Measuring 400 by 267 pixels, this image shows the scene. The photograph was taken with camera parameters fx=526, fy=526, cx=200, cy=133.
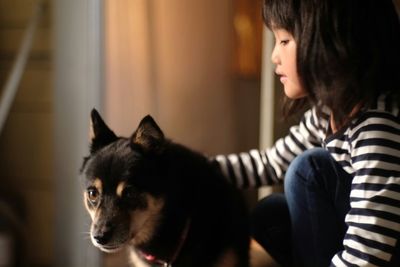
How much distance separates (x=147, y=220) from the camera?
3.70 feet

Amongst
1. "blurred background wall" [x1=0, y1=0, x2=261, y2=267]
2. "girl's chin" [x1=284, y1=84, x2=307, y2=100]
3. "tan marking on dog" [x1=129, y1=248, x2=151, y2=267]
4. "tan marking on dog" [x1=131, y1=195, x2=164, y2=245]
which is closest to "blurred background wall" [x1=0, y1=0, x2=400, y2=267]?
"blurred background wall" [x1=0, y1=0, x2=261, y2=267]

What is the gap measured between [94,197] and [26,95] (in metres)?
0.62

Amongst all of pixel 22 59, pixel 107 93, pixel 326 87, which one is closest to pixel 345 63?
pixel 326 87

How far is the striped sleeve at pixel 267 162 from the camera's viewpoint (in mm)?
1339

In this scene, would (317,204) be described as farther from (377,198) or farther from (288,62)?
(288,62)

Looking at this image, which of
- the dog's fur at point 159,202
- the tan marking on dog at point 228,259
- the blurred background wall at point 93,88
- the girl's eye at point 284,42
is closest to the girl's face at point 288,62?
the girl's eye at point 284,42

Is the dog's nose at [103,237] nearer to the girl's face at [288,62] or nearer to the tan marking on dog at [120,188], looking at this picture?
the tan marking on dog at [120,188]

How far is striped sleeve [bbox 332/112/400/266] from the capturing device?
3.18 feet

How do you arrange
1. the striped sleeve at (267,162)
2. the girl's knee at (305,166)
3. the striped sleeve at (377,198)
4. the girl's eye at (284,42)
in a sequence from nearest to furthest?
the striped sleeve at (377,198)
the girl's eye at (284,42)
the girl's knee at (305,166)
the striped sleeve at (267,162)

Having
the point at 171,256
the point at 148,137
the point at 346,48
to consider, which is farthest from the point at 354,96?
the point at 171,256

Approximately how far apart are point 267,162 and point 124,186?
0.47 metres

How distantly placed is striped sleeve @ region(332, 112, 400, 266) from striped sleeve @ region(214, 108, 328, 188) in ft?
1.11

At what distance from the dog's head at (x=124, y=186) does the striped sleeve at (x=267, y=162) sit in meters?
0.31

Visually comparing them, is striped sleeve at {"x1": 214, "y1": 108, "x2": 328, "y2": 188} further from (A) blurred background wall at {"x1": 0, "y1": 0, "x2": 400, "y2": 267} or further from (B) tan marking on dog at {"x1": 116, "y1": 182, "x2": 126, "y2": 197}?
(B) tan marking on dog at {"x1": 116, "y1": 182, "x2": 126, "y2": 197}
